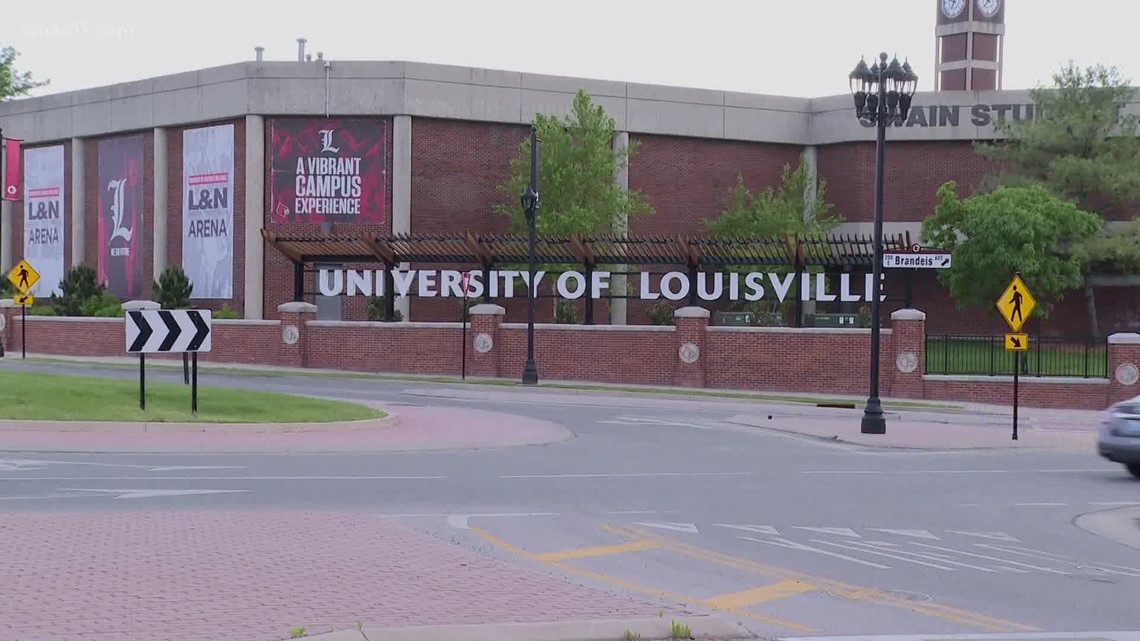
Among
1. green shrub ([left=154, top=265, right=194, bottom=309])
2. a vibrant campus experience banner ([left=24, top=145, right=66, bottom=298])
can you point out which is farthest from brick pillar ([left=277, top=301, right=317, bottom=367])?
a vibrant campus experience banner ([left=24, top=145, right=66, bottom=298])

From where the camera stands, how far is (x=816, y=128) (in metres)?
55.6

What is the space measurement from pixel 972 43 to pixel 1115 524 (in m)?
58.7

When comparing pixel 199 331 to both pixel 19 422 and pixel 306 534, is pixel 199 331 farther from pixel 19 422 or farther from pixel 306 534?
pixel 306 534

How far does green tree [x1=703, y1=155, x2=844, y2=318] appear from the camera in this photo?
165ft

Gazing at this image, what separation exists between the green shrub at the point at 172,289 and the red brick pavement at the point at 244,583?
39.1 metres

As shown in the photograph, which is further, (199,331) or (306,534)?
(199,331)

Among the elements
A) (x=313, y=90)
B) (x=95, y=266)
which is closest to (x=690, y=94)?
(x=313, y=90)

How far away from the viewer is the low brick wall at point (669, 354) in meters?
34.0

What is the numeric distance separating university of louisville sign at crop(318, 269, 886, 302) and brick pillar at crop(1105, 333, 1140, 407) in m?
9.90

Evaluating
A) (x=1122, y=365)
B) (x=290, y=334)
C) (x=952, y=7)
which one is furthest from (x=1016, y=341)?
→ (x=952, y=7)

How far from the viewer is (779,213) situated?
50.6 m

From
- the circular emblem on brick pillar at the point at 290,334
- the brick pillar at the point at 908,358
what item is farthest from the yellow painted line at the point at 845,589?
the circular emblem on brick pillar at the point at 290,334

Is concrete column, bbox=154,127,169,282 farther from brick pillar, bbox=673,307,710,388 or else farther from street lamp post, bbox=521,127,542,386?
brick pillar, bbox=673,307,710,388

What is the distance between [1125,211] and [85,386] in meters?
39.8
